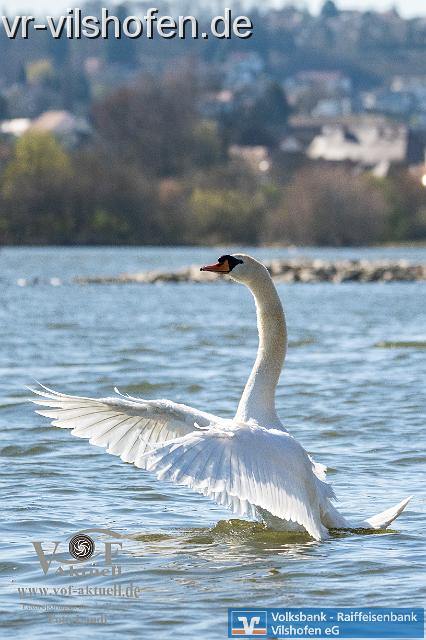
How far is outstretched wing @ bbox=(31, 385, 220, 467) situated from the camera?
8578 millimetres

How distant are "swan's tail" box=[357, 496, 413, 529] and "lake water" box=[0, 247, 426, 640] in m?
0.09

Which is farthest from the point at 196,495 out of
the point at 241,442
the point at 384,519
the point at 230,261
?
the point at 241,442

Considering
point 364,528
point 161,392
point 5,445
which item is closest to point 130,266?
point 161,392

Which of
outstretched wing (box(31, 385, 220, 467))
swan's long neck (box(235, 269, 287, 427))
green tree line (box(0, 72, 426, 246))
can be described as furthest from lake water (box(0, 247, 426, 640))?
green tree line (box(0, 72, 426, 246))

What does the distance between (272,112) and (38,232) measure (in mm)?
95269

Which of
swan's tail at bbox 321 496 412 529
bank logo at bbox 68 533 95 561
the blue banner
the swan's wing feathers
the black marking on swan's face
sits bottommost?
the blue banner

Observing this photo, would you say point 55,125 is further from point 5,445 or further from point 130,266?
point 5,445

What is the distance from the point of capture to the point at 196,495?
10.1 m

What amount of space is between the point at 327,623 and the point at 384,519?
5.57ft

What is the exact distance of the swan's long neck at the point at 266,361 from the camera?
8477 millimetres

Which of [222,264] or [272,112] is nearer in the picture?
[222,264]

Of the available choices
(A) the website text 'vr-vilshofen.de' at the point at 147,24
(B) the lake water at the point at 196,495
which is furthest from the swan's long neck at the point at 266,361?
(A) the website text 'vr-vilshofen.de' at the point at 147,24

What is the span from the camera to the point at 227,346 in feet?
74.7

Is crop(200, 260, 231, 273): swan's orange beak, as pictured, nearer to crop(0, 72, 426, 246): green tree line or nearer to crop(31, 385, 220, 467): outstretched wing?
crop(31, 385, 220, 467): outstretched wing
